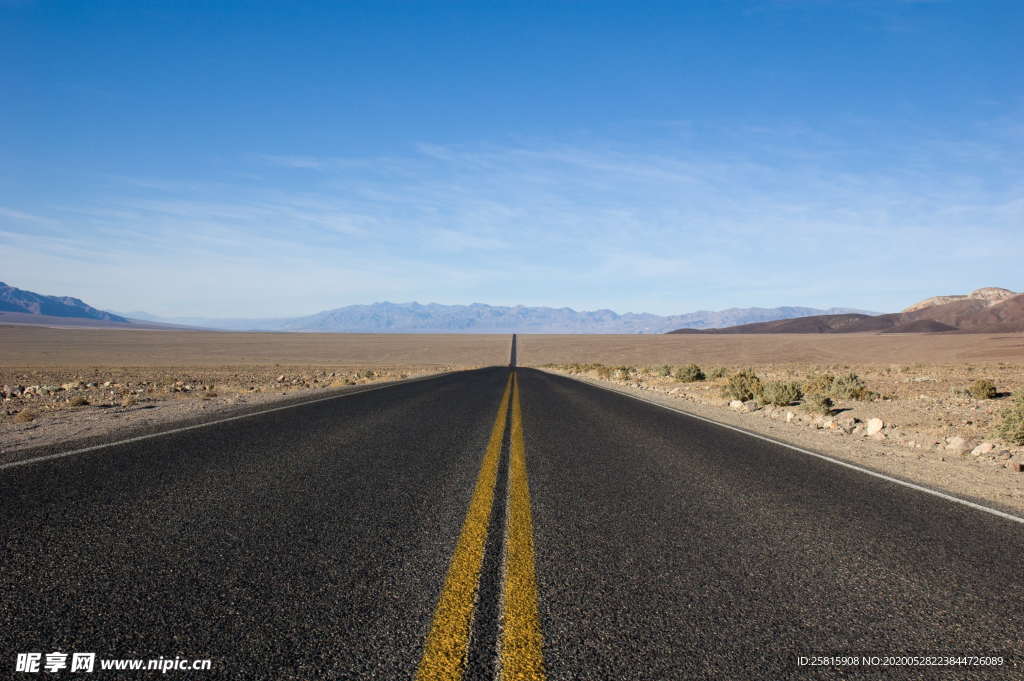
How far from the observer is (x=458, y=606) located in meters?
3.05

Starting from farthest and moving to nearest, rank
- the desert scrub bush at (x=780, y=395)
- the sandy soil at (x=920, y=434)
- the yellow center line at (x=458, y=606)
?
the desert scrub bush at (x=780, y=395) < the sandy soil at (x=920, y=434) < the yellow center line at (x=458, y=606)

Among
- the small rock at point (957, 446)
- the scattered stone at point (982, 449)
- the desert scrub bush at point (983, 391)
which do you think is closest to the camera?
the scattered stone at point (982, 449)

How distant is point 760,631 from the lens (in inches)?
113

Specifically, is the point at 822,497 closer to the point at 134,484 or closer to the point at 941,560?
the point at 941,560

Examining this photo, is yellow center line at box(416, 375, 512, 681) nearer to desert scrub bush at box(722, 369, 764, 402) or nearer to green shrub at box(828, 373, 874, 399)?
desert scrub bush at box(722, 369, 764, 402)

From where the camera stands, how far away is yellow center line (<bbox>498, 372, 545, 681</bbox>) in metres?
2.49

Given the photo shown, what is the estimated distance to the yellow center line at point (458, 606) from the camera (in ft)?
8.14

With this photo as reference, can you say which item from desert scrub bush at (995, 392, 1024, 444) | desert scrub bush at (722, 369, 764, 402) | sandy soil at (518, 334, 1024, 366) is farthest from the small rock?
sandy soil at (518, 334, 1024, 366)

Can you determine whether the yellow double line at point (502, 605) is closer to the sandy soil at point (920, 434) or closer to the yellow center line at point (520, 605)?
the yellow center line at point (520, 605)

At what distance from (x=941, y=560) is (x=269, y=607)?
428cm

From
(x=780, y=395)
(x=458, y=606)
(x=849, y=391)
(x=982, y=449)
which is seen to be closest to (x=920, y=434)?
(x=982, y=449)

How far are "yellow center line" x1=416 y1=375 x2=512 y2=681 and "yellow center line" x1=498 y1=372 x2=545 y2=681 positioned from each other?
17 centimetres

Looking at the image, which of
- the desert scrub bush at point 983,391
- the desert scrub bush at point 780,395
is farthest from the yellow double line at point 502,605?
the desert scrub bush at point 983,391

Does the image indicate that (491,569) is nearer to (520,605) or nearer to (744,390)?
(520,605)
